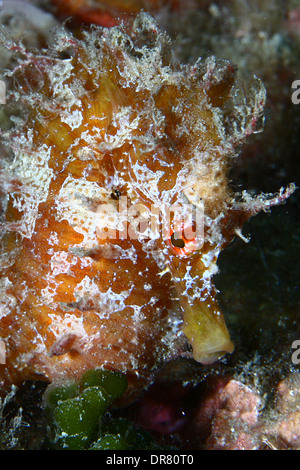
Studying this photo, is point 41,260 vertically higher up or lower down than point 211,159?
lower down

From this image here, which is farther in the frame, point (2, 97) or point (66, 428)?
point (2, 97)

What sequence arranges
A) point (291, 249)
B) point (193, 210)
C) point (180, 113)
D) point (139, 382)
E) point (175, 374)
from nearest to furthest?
point (193, 210) < point (180, 113) < point (139, 382) < point (175, 374) < point (291, 249)

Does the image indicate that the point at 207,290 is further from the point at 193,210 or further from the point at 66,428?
the point at 66,428

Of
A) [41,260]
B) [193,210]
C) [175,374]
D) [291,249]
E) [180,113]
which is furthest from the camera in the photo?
[291,249]

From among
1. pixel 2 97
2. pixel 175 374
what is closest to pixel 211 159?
pixel 2 97
